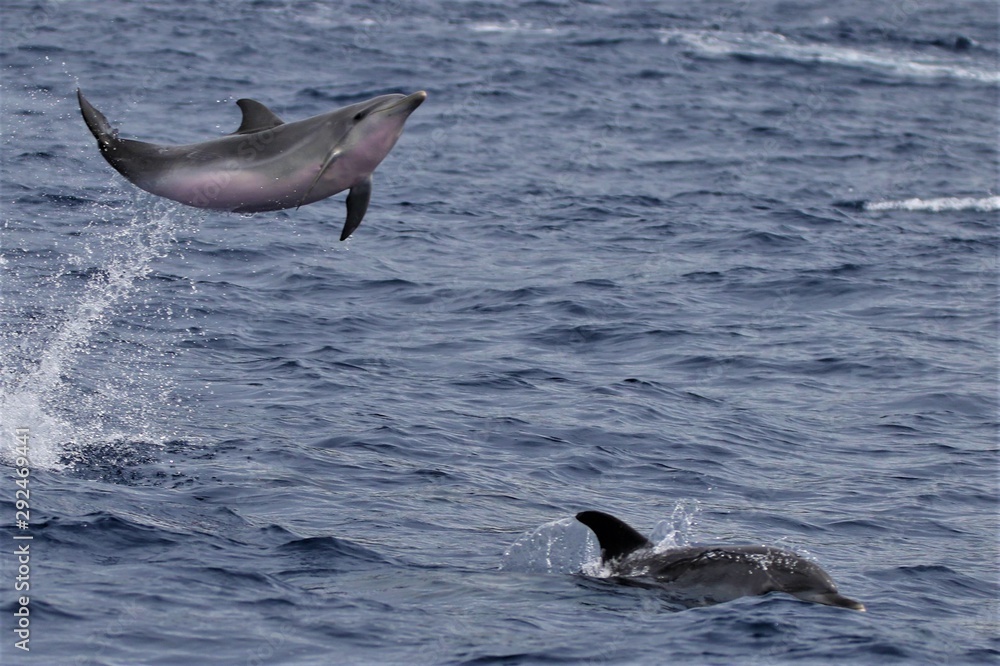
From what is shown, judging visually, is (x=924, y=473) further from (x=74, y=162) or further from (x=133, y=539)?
(x=74, y=162)

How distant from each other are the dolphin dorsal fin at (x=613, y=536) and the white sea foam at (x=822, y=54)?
3498 centimetres

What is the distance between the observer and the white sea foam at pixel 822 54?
4500cm

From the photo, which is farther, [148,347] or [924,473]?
[148,347]

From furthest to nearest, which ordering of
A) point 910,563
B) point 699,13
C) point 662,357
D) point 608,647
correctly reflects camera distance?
1. point 699,13
2. point 662,357
3. point 910,563
4. point 608,647

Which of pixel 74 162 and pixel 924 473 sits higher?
pixel 74 162

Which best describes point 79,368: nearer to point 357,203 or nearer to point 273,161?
point 273,161

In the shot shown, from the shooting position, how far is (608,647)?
9867 millimetres

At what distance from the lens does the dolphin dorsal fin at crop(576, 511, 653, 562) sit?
437 inches

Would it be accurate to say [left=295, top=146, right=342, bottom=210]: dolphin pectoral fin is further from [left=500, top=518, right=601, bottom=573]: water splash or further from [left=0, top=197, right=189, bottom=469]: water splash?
[left=0, top=197, right=189, bottom=469]: water splash

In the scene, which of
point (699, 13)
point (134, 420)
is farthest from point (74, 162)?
point (699, 13)

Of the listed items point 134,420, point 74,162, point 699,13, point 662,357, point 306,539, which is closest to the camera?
point 306,539

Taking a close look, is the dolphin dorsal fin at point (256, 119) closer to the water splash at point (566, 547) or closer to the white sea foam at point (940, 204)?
the water splash at point (566, 547)

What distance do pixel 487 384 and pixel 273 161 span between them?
7.04m

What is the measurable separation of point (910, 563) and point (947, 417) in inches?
182
